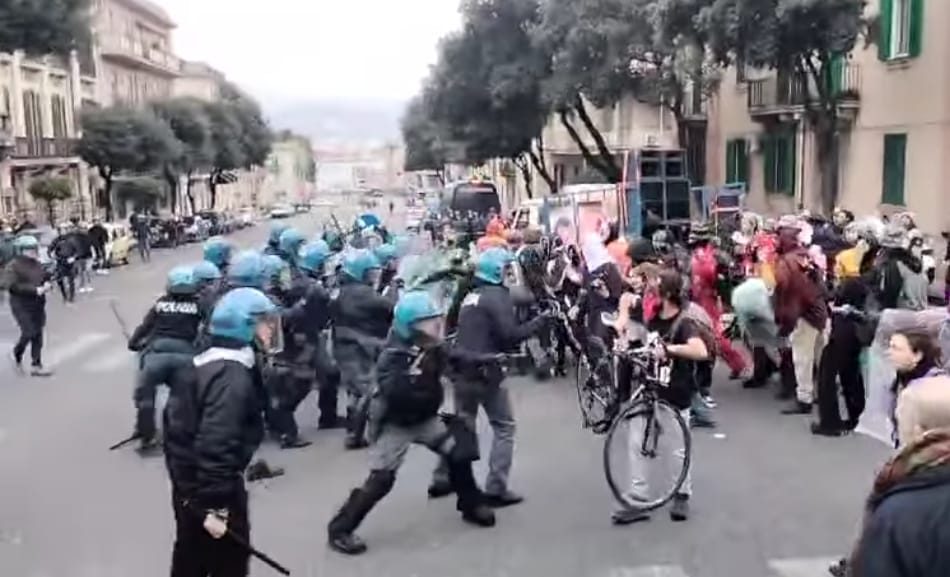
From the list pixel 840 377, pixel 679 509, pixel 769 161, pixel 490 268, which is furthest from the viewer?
pixel 769 161

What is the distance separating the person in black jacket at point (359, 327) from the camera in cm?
848

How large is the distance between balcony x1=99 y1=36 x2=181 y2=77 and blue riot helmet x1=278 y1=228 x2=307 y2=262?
52.8 metres

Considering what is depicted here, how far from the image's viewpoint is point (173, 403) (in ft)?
15.1

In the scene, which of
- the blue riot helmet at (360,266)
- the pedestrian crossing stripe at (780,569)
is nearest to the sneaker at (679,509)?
the pedestrian crossing stripe at (780,569)

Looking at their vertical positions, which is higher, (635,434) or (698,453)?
(635,434)

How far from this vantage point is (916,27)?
19.2 meters

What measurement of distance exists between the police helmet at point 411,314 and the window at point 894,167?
1662 cm

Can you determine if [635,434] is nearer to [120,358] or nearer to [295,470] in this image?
[295,470]

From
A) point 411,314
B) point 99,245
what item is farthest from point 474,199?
point 411,314

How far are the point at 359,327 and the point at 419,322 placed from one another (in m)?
2.55

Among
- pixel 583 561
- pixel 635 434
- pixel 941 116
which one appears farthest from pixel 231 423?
pixel 941 116

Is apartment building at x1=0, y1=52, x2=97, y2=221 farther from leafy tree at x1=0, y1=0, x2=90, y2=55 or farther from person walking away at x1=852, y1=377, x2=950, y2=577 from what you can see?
person walking away at x1=852, y1=377, x2=950, y2=577

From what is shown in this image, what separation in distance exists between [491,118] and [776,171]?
9819 mm

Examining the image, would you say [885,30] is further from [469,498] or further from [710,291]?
[469,498]
